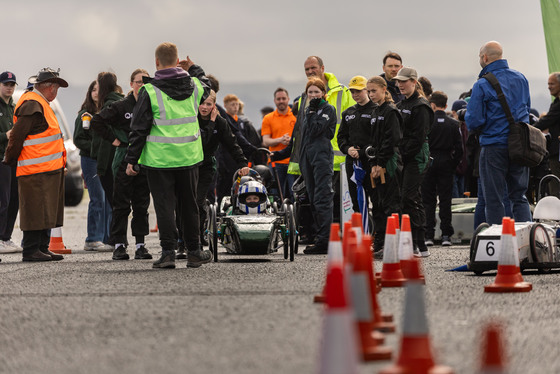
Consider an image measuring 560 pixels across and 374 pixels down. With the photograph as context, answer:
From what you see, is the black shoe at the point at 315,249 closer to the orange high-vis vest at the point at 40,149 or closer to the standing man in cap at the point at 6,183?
the orange high-vis vest at the point at 40,149

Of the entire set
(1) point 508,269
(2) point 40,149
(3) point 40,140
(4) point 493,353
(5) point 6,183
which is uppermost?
(3) point 40,140

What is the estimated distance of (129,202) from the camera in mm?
12453

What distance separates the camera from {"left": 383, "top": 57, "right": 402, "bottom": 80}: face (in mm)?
13914

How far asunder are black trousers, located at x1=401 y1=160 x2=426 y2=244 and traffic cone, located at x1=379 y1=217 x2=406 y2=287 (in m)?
3.60

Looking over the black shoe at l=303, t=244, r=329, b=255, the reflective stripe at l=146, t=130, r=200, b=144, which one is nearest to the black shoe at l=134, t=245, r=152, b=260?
the black shoe at l=303, t=244, r=329, b=255

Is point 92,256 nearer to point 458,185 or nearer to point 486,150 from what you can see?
point 486,150

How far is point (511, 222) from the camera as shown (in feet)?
27.7

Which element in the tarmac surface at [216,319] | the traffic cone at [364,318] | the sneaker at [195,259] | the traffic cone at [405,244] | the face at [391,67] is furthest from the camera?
the face at [391,67]

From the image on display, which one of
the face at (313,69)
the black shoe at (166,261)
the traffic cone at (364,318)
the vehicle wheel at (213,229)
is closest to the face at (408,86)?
the face at (313,69)

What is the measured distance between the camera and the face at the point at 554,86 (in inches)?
558

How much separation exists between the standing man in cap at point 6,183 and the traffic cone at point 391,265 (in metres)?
7.14

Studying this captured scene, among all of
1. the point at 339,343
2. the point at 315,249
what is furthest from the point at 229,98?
the point at 339,343

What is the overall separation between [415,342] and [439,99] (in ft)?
36.8

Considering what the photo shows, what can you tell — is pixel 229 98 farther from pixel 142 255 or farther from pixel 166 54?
A: pixel 166 54
